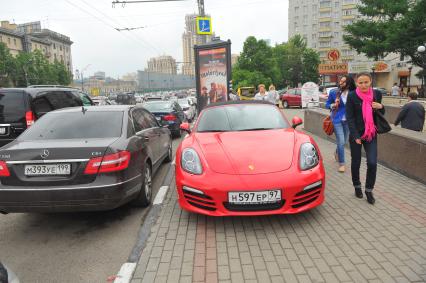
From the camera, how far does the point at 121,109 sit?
5.12 m

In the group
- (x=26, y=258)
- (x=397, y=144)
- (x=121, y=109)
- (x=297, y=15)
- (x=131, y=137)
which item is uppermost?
(x=297, y=15)

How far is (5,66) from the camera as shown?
173 feet

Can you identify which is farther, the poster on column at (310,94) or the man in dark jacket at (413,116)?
the poster on column at (310,94)

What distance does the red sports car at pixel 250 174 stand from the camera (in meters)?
3.79

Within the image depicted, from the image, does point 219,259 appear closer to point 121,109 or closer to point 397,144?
point 121,109

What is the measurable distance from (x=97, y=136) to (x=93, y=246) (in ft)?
4.46

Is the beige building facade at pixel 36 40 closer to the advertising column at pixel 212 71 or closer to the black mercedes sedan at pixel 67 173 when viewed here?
the advertising column at pixel 212 71

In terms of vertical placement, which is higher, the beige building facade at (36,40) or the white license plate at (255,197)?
the beige building facade at (36,40)

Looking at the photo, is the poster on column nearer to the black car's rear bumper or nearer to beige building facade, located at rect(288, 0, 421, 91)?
the black car's rear bumper

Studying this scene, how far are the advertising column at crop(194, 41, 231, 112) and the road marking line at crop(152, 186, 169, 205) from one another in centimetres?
722

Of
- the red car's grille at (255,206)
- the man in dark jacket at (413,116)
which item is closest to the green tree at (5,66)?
the man in dark jacket at (413,116)

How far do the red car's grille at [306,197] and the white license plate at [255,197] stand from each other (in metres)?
0.23

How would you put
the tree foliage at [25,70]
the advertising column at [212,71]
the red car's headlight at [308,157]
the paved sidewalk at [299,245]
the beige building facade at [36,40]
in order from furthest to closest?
the beige building facade at [36,40] → the tree foliage at [25,70] → the advertising column at [212,71] → the red car's headlight at [308,157] → the paved sidewalk at [299,245]

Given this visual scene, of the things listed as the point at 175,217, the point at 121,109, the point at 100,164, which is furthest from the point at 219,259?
the point at 121,109
